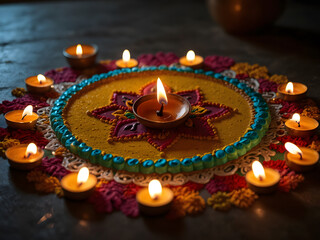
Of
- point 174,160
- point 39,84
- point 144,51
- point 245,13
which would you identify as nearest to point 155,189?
point 174,160

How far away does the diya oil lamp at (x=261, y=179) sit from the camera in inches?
75.7

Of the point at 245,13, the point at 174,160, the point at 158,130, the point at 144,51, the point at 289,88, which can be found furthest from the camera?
the point at 245,13

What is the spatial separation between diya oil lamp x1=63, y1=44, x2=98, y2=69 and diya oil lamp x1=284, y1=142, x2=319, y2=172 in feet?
6.04

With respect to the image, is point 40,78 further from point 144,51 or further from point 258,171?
point 258,171

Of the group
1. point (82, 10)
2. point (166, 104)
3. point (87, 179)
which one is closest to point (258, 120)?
point (166, 104)

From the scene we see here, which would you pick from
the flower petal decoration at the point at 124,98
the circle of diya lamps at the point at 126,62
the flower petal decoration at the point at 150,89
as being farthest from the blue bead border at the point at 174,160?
the circle of diya lamps at the point at 126,62

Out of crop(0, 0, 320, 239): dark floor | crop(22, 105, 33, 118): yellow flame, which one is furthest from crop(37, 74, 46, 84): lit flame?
crop(22, 105, 33, 118): yellow flame

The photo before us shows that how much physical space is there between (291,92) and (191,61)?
0.89m

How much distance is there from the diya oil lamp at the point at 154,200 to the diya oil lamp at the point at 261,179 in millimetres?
427

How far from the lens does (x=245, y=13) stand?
3783 mm

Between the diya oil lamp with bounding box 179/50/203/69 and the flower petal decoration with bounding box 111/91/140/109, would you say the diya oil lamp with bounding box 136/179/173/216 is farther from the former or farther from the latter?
the diya oil lamp with bounding box 179/50/203/69

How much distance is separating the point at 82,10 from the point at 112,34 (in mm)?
993

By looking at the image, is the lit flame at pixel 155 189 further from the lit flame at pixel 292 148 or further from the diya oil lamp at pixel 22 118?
the diya oil lamp at pixel 22 118

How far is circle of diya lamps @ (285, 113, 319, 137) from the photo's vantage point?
2.33m
